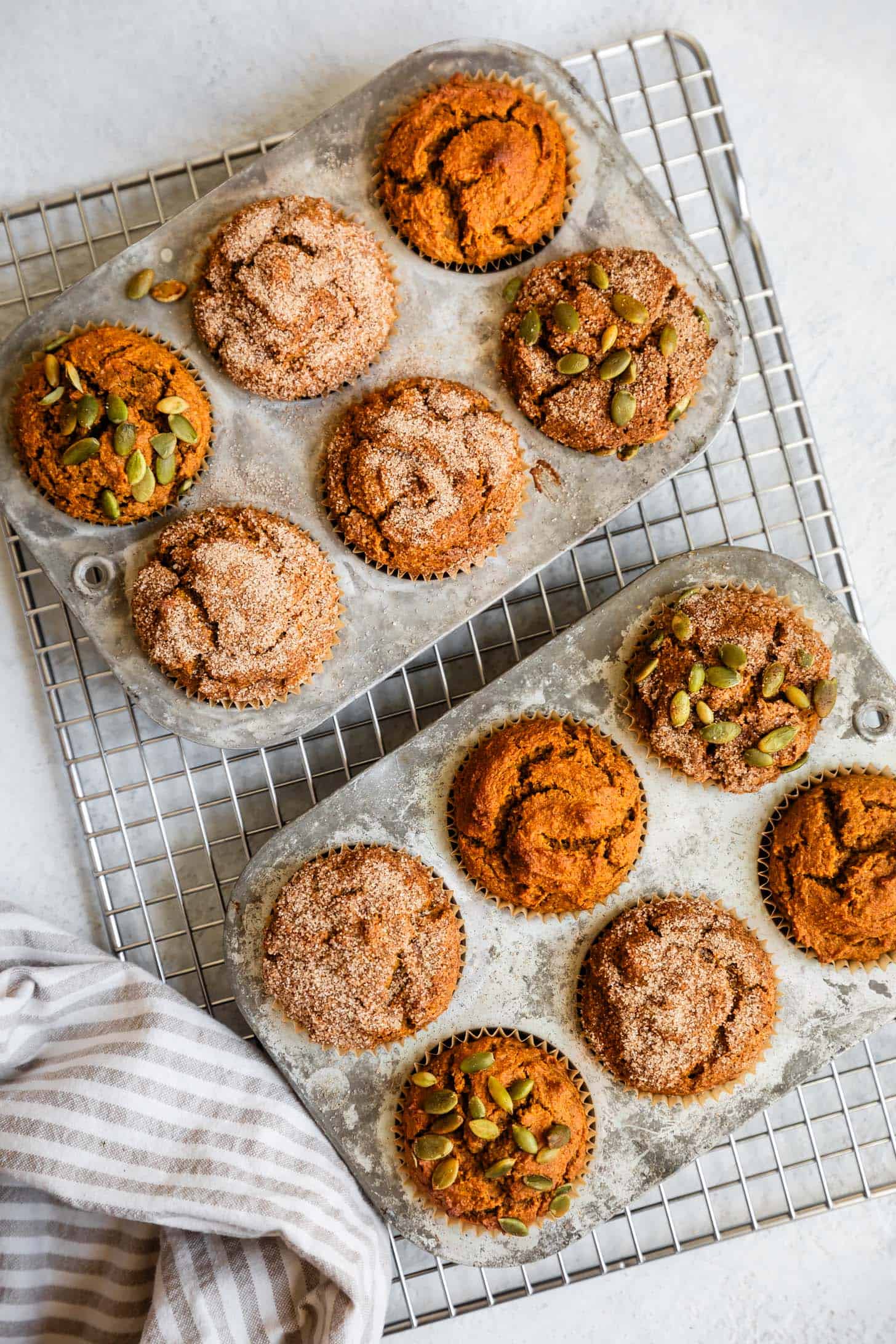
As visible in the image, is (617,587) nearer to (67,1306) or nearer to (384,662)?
(384,662)

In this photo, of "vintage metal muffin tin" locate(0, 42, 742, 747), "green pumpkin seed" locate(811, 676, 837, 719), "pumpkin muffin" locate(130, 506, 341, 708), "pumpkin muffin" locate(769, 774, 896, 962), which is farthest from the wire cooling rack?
"pumpkin muffin" locate(769, 774, 896, 962)

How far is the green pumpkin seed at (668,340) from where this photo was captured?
2.56m

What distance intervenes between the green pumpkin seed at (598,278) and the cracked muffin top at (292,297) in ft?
1.90

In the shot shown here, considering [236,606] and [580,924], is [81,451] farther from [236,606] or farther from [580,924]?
[580,924]

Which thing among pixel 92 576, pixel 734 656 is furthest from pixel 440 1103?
pixel 92 576

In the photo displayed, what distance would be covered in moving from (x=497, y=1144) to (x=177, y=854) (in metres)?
1.32

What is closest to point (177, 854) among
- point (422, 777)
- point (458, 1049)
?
point (422, 777)

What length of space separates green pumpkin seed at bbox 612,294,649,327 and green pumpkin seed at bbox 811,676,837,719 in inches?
44.4

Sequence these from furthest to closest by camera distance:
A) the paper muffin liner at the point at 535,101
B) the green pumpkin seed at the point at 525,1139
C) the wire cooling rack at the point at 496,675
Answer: the wire cooling rack at the point at 496,675 < the paper muffin liner at the point at 535,101 < the green pumpkin seed at the point at 525,1139

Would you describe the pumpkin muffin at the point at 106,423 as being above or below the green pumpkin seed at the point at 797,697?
above

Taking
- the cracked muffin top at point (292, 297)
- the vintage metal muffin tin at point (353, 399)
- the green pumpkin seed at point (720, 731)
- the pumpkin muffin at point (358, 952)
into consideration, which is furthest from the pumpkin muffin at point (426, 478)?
the pumpkin muffin at point (358, 952)

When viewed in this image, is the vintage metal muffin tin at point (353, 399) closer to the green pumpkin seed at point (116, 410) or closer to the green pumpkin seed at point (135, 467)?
the green pumpkin seed at point (135, 467)

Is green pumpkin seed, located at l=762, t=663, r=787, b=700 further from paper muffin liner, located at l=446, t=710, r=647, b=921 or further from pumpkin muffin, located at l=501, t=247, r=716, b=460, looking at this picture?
pumpkin muffin, located at l=501, t=247, r=716, b=460

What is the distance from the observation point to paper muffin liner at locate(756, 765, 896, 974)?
2.66 meters
